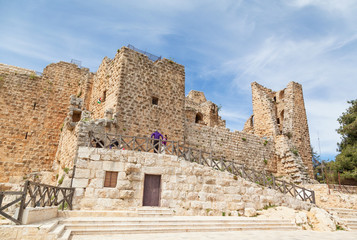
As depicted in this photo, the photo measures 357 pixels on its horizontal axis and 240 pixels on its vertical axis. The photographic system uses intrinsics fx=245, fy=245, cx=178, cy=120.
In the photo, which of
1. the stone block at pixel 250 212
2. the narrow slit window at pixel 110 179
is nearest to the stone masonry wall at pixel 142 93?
the narrow slit window at pixel 110 179

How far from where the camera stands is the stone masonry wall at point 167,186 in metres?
9.09

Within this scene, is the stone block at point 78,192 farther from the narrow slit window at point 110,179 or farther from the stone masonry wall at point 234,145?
the stone masonry wall at point 234,145

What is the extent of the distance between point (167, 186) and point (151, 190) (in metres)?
0.66

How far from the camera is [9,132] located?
46.9 feet

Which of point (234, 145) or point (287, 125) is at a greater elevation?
point (287, 125)

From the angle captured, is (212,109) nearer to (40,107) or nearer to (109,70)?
(109,70)

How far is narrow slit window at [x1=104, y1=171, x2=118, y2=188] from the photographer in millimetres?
9328

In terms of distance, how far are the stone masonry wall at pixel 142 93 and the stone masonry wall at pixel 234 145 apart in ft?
5.56

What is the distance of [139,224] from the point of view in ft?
24.4

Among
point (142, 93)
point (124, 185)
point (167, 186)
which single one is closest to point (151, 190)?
point (167, 186)

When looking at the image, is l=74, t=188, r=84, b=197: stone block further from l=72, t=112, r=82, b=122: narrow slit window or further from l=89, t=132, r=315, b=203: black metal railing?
l=72, t=112, r=82, b=122: narrow slit window

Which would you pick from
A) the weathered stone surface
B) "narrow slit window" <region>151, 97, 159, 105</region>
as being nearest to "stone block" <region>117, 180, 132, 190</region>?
"narrow slit window" <region>151, 97, 159, 105</region>

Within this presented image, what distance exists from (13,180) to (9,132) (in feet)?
9.20

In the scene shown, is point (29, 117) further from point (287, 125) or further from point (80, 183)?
point (287, 125)
